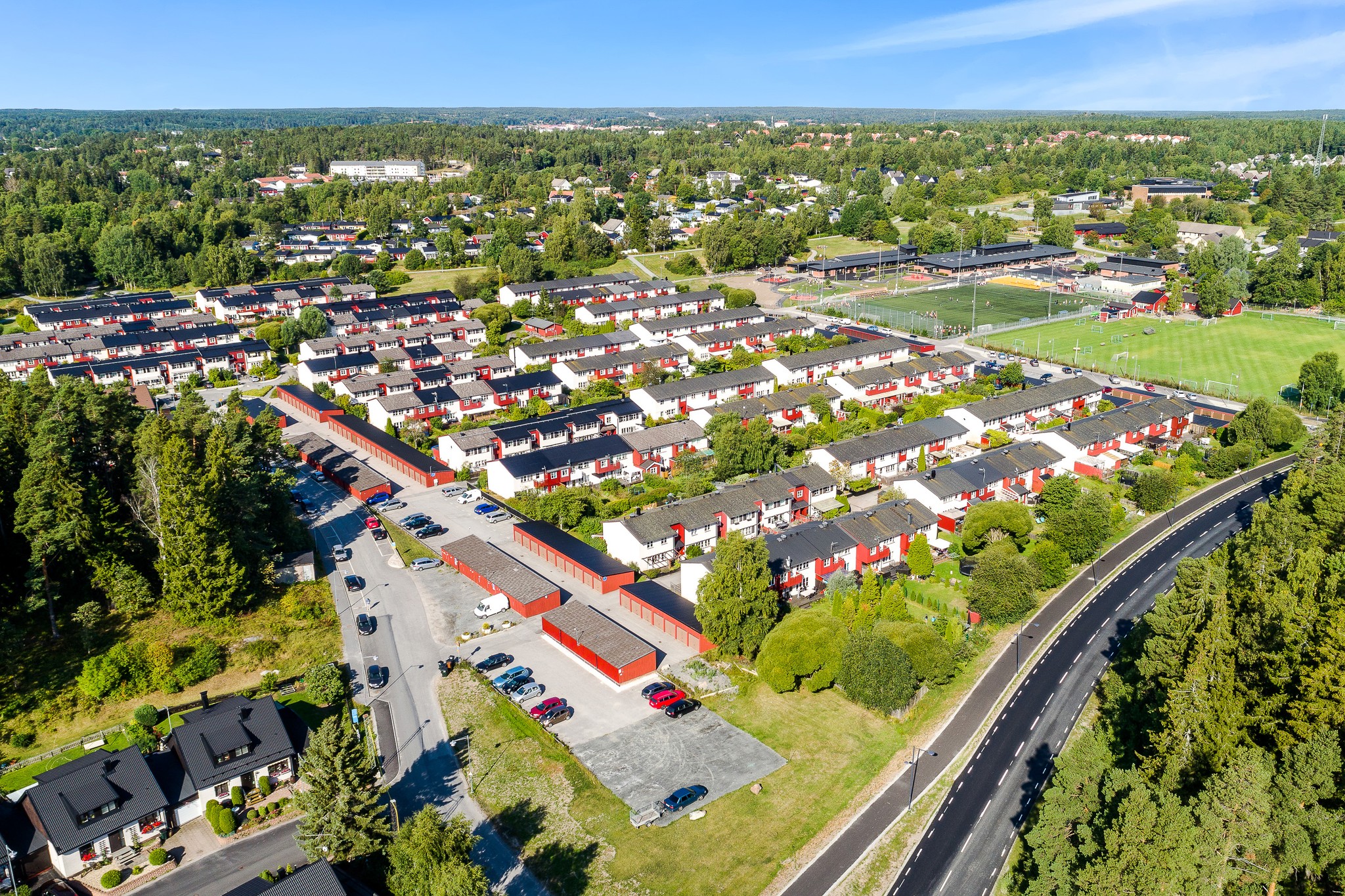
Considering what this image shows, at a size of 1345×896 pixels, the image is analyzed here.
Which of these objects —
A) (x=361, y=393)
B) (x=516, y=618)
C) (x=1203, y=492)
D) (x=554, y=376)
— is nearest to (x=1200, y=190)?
(x=1203, y=492)

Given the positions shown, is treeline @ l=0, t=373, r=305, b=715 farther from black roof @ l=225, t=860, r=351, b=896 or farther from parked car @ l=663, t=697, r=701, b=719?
parked car @ l=663, t=697, r=701, b=719

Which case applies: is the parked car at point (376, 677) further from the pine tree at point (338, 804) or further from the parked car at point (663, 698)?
the parked car at point (663, 698)

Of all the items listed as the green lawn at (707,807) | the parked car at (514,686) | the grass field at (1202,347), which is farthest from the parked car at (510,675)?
the grass field at (1202,347)

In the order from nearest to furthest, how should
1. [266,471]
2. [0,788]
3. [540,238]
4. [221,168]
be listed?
[0,788]
[266,471]
[540,238]
[221,168]

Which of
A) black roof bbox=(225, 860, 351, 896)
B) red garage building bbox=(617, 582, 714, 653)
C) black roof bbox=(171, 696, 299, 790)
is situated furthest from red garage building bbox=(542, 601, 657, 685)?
black roof bbox=(225, 860, 351, 896)

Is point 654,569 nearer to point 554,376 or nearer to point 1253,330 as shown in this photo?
point 554,376

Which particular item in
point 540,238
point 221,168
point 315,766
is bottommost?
point 315,766

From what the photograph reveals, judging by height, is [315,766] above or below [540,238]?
below
